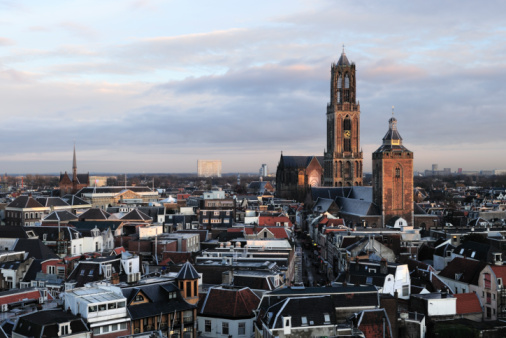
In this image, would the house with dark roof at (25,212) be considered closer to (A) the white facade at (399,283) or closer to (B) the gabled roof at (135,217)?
(B) the gabled roof at (135,217)

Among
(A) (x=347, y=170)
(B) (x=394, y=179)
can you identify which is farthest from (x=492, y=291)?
(A) (x=347, y=170)

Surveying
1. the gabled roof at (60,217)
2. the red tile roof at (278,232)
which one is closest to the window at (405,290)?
the red tile roof at (278,232)

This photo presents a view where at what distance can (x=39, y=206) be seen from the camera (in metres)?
113

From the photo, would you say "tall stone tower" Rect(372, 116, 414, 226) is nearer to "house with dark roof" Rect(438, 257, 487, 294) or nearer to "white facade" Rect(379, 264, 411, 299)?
"house with dark roof" Rect(438, 257, 487, 294)

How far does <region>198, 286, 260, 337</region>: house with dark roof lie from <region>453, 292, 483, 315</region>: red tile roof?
58.1ft

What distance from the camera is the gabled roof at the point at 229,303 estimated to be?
44.1m

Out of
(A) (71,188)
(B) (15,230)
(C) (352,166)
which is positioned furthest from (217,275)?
(A) (71,188)

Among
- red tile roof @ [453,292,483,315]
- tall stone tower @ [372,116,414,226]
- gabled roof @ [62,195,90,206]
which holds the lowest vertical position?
red tile roof @ [453,292,483,315]

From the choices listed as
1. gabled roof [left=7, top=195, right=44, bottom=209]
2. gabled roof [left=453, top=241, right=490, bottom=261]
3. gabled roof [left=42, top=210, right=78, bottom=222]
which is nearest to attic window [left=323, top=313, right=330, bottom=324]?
gabled roof [left=453, top=241, right=490, bottom=261]

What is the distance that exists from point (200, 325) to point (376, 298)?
45.0 ft

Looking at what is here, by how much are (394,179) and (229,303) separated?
67.5 meters

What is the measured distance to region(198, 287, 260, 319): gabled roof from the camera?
44.1 metres

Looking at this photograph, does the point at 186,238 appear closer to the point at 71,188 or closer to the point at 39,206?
the point at 39,206

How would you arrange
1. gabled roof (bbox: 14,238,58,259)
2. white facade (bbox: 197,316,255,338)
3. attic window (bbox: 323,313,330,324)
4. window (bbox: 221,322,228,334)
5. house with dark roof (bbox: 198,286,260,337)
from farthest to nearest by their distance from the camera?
gabled roof (bbox: 14,238,58,259) → window (bbox: 221,322,228,334) → house with dark roof (bbox: 198,286,260,337) → white facade (bbox: 197,316,255,338) → attic window (bbox: 323,313,330,324)
